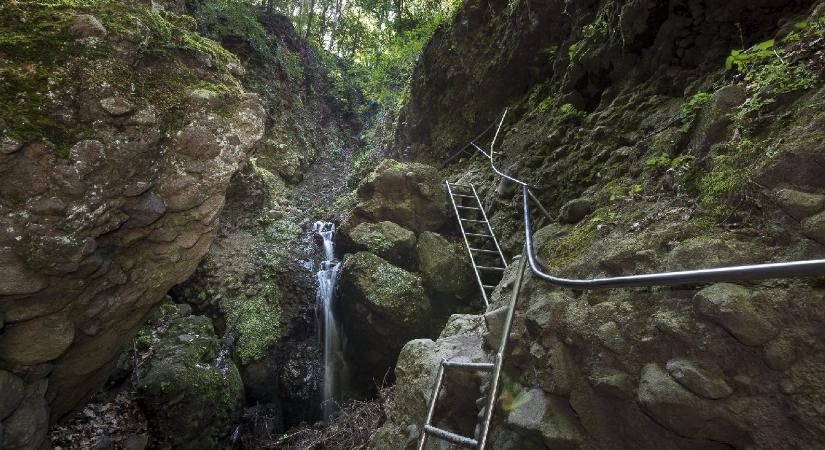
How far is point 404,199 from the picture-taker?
858 cm

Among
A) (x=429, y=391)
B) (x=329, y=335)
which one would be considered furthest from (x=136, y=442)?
(x=429, y=391)

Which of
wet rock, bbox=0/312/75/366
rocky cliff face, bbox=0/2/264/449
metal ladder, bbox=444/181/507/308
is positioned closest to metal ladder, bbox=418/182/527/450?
metal ladder, bbox=444/181/507/308

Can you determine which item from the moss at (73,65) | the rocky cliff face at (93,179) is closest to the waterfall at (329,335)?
the rocky cliff face at (93,179)

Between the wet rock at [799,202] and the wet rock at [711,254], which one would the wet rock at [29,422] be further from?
the wet rock at [799,202]

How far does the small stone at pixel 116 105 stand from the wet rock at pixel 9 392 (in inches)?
101

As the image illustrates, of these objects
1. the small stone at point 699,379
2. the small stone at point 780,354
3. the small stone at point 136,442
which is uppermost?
the small stone at point 780,354

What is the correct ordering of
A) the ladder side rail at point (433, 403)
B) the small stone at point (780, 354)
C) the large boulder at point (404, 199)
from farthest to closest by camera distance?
the large boulder at point (404, 199) → the ladder side rail at point (433, 403) → the small stone at point (780, 354)

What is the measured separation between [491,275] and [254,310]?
16.0ft

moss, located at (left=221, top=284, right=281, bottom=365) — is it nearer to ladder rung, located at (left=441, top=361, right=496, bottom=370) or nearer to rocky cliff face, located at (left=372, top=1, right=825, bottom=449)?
rocky cliff face, located at (left=372, top=1, right=825, bottom=449)

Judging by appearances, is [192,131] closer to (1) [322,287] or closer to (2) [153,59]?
(2) [153,59]

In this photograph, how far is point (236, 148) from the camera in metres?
4.69

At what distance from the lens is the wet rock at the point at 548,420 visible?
2344mm

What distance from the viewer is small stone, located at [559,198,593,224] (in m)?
3.85

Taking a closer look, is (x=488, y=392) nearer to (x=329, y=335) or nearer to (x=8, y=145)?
(x=8, y=145)
